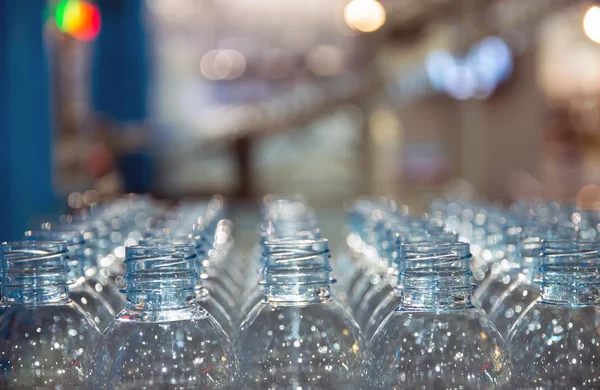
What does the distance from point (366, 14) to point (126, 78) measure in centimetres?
291

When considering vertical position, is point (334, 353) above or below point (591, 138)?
below

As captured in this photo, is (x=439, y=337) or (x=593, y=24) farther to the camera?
(x=593, y=24)

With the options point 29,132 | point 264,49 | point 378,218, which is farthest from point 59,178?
point 264,49

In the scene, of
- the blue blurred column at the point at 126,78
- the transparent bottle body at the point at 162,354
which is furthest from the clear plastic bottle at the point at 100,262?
the blue blurred column at the point at 126,78

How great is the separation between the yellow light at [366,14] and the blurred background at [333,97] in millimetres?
32

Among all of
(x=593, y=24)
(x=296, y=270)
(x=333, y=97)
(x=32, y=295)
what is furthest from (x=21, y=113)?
(x=333, y=97)

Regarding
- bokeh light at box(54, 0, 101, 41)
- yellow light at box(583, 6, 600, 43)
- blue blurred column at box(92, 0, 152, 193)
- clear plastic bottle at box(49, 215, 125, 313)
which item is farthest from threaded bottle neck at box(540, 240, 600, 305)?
blue blurred column at box(92, 0, 152, 193)

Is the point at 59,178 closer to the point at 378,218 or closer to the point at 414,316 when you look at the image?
the point at 378,218

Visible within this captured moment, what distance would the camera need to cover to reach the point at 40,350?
3.23 ft

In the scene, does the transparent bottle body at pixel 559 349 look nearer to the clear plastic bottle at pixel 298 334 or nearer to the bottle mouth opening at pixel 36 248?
the clear plastic bottle at pixel 298 334

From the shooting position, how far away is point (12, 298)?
1.00 metres

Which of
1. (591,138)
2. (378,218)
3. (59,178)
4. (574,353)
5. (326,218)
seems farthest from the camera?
(591,138)

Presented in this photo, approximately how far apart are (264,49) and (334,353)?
36.2ft

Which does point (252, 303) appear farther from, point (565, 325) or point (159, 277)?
point (565, 325)
